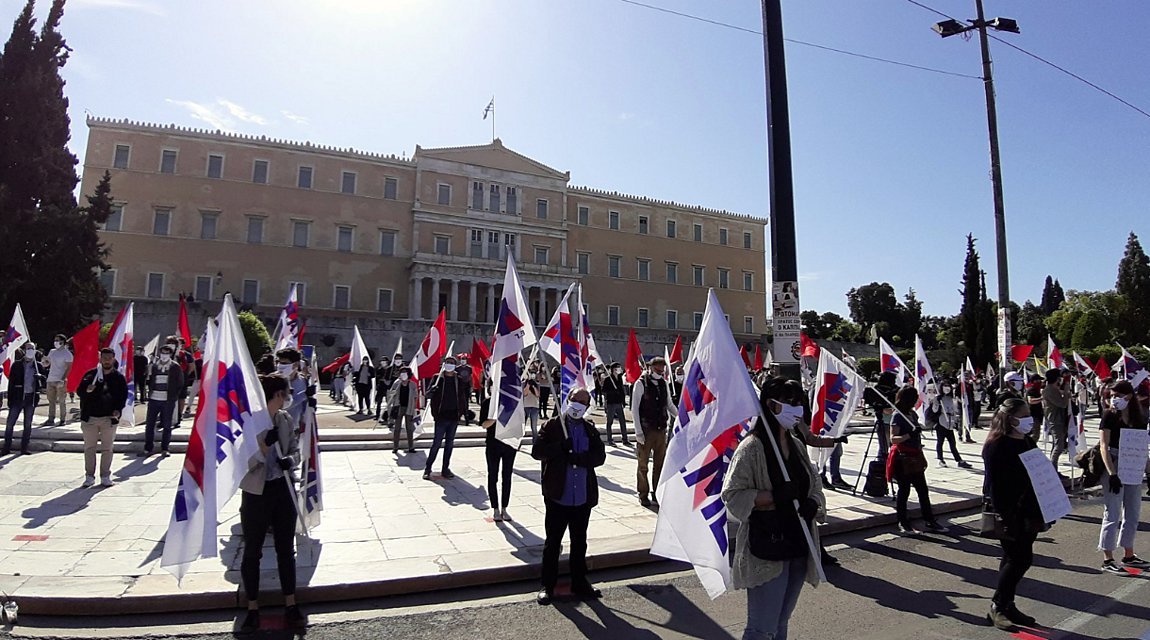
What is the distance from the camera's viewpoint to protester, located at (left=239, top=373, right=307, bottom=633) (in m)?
4.49

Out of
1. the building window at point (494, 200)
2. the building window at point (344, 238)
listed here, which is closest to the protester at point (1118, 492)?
the building window at point (344, 238)

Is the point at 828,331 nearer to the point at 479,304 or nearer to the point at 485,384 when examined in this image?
the point at 479,304

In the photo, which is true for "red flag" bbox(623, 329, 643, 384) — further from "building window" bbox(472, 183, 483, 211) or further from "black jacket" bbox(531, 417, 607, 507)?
"building window" bbox(472, 183, 483, 211)

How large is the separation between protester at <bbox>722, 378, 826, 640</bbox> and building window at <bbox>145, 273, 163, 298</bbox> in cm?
5093

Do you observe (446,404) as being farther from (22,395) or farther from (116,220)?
(116,220)

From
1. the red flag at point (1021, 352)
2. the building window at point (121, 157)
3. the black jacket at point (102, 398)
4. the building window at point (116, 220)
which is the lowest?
Result: the black jacket at point (102, 398)

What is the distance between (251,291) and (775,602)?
164ft

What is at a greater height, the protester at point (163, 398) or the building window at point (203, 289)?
the building window at point (203, 289)

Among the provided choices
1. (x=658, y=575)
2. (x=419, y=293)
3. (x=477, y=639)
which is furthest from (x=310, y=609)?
(x=419, y=293)

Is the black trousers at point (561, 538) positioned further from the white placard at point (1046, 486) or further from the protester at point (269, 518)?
the white placard at point (1046, 486)

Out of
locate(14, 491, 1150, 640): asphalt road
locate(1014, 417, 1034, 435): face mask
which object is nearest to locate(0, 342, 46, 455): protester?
locate(14, 491, 1150, 640): asphalt road

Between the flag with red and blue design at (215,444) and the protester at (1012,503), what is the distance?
528 cm

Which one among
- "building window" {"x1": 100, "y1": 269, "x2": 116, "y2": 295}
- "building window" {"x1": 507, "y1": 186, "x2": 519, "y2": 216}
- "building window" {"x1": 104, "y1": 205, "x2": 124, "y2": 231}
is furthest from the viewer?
"building window" {"x1": 507, "y1": 186, "x2": 519, "y2": 216}

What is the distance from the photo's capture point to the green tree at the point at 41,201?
88.1 ft
